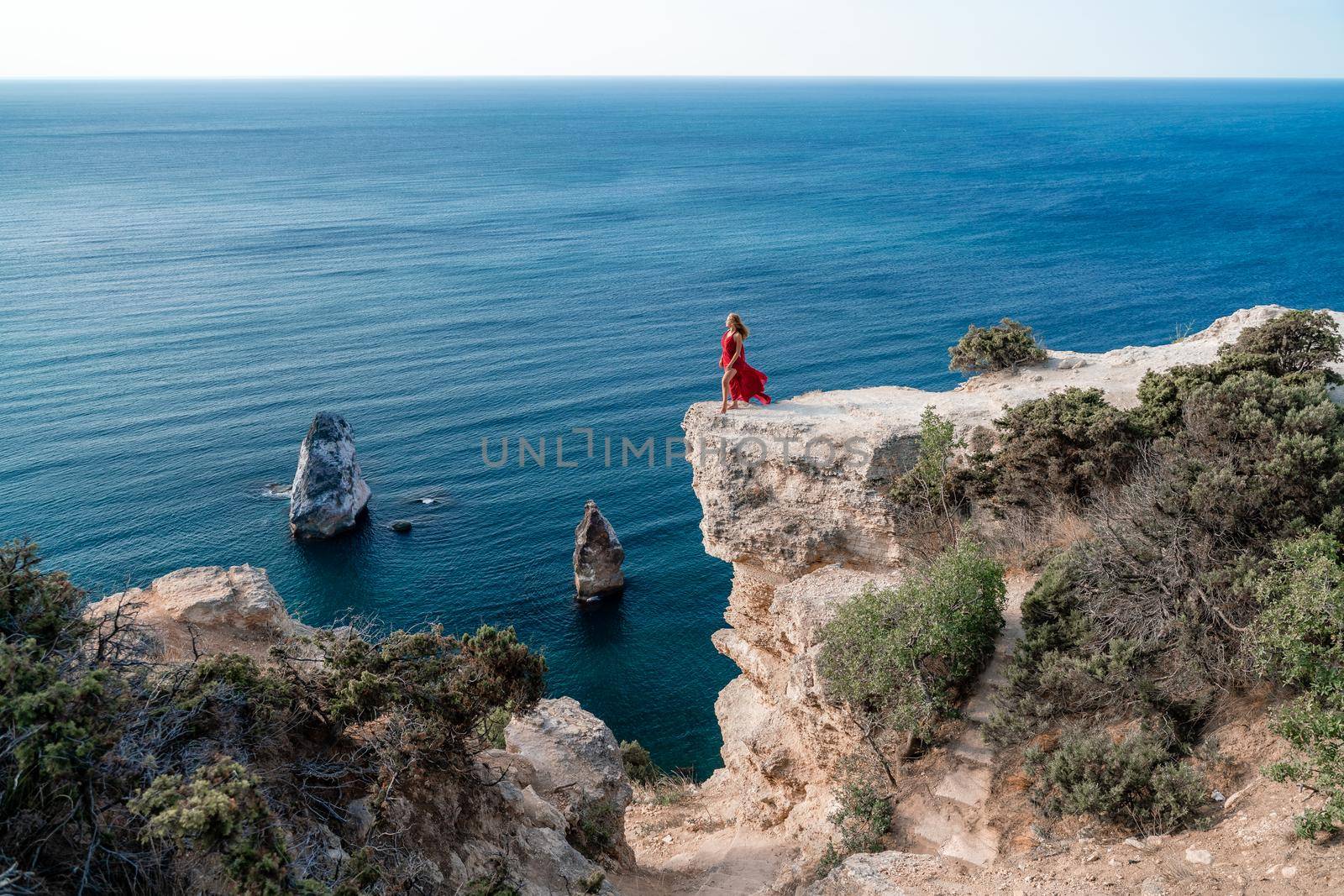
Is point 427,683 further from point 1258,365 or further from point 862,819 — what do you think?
point 1258,365

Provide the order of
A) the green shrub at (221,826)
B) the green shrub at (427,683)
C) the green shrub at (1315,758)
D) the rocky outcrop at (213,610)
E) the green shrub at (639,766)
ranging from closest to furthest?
the green shrub at (221,826), the green shrub at (1315,758), the green shrub at (427,683), the rocky outcrop at (213,610), the green shrub at (639,766)

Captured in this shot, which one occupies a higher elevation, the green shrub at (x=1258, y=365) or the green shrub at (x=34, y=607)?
the green shrub at (x=1258, y=365)

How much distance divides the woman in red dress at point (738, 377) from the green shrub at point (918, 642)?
7540 mm

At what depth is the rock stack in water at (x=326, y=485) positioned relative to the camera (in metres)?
45.8

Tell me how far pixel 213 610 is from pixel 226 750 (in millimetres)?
7247

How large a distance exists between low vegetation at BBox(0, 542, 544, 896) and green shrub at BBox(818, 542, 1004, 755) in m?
6.13

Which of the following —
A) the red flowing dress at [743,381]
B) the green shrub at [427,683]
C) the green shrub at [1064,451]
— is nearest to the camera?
the green shrub at [427,683]

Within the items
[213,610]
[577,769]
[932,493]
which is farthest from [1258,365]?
[213,610]

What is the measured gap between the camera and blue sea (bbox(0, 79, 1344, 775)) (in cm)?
4272

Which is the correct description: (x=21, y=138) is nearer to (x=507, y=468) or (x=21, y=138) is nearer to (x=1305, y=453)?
(x=507, y=468)

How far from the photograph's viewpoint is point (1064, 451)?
19.8 m

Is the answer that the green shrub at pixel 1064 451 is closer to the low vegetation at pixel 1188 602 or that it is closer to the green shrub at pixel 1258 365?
the low vegetation at pixel 1188 602

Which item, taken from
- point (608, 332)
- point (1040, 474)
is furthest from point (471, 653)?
point (608, 332)

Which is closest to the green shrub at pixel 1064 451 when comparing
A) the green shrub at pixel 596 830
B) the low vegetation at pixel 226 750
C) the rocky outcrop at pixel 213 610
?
the green shrub at pixel 596 830
